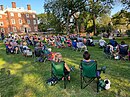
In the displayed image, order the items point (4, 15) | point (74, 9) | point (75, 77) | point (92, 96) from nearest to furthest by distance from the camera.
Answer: point (92, 96)
point (75, 77)
point (74, 9)
point (4, 15)

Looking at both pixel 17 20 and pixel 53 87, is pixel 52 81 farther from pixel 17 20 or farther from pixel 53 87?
pixel 17 20

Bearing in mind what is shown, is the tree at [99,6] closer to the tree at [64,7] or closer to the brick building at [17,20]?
the tree at [64,7]

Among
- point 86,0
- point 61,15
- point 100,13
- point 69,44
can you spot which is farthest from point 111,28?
point 69,44

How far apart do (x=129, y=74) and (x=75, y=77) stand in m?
2.42

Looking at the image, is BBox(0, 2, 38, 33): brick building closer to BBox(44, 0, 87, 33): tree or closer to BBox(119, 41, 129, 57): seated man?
BBox(44, 0, 87, 33): tree

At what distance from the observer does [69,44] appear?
16672 mm

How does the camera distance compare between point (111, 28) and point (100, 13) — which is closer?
point (100, 13)

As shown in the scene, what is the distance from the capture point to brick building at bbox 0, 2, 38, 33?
2146 inches

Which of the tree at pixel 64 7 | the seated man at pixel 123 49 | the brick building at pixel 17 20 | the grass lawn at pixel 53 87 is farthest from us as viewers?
the brick building at pixel 17 20

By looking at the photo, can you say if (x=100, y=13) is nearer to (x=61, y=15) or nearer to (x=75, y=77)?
(x=61, y=15)

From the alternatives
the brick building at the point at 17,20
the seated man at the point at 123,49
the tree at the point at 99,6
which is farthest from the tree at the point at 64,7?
the seated man at the point at 123,49

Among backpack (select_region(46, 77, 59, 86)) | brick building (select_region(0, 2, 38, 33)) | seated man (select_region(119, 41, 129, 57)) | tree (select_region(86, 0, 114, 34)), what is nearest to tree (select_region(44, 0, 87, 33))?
tree (select_region(86, 0, 114, 34))

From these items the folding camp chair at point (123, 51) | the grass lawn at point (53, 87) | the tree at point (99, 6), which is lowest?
the grass lawn at point (53, 87)

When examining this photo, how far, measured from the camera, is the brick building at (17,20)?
54519mm
